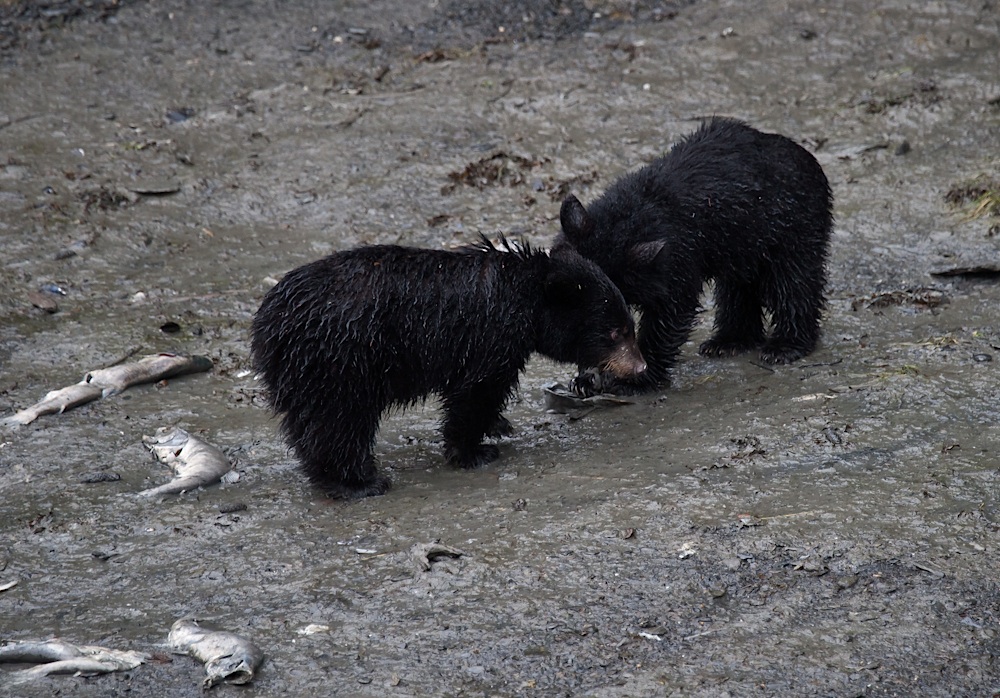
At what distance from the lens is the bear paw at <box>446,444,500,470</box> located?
21.7ft

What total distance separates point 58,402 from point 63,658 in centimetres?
275

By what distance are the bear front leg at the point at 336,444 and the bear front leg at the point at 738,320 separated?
2.98 m

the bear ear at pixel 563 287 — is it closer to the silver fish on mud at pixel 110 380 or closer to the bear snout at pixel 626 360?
the bear snout at pixel 626 360

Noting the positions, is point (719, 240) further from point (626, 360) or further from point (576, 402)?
point (576, 402)

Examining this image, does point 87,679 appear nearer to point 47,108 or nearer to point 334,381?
point 334,381

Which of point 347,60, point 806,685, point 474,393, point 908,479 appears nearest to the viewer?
point 806,685

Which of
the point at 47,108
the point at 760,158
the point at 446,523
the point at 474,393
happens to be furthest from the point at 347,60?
the point at 446,523

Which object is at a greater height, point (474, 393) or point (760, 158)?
point (760, 158)

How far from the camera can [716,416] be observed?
22.4ft

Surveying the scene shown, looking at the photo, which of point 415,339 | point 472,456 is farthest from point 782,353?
point 415,339

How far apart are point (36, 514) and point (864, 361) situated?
5.13m

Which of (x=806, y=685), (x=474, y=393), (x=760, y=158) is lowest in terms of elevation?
(x=806, y=685)

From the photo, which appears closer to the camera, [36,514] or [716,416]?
[36,514]

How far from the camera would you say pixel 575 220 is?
7.13 metres
